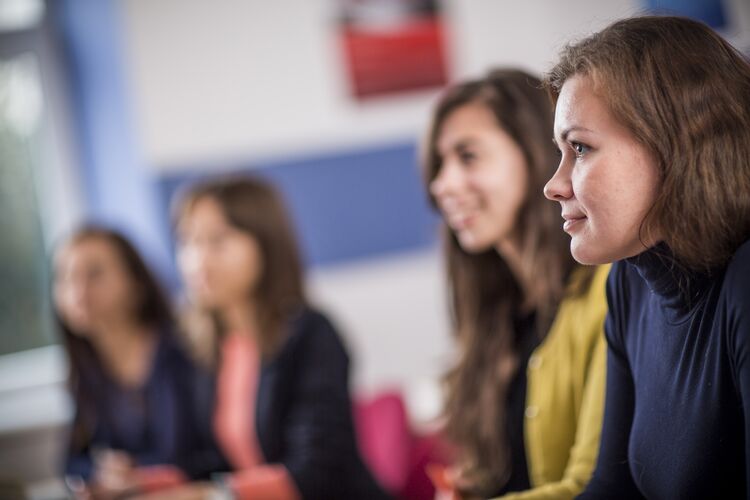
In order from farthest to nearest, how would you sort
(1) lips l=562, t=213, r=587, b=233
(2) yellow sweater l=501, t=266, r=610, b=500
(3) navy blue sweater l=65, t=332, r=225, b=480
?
(3) navy blue sweater l=65, t=332, r=225, b=480
(2) yellow sweater l=501, t=266, r=610, b=500
(1) lips l=562, t=213, r=587, b=233

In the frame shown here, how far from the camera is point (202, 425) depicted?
8.43ft

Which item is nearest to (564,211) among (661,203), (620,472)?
(661,203)

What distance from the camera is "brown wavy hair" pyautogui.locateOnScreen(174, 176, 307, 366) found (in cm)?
238

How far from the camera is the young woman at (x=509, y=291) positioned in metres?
1.46

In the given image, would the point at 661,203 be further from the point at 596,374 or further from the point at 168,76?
the point at 168,76

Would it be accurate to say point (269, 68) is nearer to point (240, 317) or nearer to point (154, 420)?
point (240, 317)

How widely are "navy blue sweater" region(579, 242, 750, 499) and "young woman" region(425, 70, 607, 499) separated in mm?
272

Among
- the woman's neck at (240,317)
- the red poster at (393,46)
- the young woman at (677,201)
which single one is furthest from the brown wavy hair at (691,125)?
the red poster at (393,46)

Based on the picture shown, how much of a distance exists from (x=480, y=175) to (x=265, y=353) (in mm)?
989

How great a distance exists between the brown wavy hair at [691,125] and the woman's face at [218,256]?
1576 millimetres

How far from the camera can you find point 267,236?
94.9 inches

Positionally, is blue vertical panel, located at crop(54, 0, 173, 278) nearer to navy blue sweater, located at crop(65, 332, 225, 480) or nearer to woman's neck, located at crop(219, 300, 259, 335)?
navy blue sweater, located at crop(65, 332, 225, 480)

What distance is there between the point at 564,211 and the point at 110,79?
3.02m

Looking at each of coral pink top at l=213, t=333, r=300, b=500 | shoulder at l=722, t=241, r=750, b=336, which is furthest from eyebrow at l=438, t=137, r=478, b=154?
coral pink top at l=213, t=333, r=300, b=500
